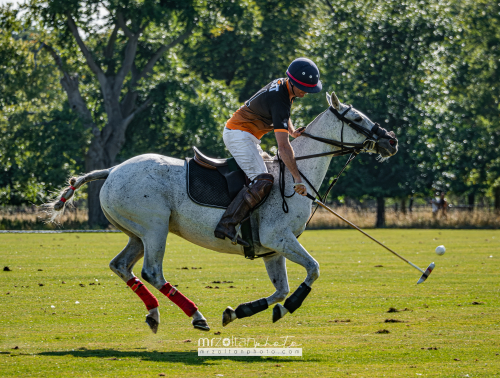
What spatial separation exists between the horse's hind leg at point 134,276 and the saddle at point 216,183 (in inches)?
45.0

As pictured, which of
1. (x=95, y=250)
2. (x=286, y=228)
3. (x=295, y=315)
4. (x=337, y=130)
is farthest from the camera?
(x=95, y=250)

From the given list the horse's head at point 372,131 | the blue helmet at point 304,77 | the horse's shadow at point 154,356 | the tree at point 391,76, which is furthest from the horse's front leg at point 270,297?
the tree at point 391,76

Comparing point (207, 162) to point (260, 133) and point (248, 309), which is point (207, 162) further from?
point (248, 309)

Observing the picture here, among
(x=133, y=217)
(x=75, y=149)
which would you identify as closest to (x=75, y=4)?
(x=75, y=149)

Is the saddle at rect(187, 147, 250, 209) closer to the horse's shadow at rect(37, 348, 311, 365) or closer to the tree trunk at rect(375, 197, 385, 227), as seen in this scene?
the horse's shadow at rect(37, 348, 311, 365)

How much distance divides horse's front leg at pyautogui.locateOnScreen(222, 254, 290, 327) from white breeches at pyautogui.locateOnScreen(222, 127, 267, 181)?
117cm

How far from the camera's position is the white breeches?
8.54 m

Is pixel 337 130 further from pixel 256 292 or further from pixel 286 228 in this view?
pixel 256 292

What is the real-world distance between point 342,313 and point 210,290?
318cm

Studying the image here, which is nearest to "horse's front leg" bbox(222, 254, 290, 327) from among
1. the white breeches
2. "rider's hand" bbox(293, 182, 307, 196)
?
"rider's hand" bbox(293, 182, 307, 196)

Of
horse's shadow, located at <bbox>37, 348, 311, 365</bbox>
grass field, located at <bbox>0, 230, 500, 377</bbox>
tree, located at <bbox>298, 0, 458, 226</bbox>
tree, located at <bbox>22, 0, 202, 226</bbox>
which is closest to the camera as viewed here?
grass field, located at <bbox>0, 230, 500, 377</bbox>

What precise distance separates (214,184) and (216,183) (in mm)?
36

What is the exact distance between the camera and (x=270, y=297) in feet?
27.8

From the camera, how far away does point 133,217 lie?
8539 mm
